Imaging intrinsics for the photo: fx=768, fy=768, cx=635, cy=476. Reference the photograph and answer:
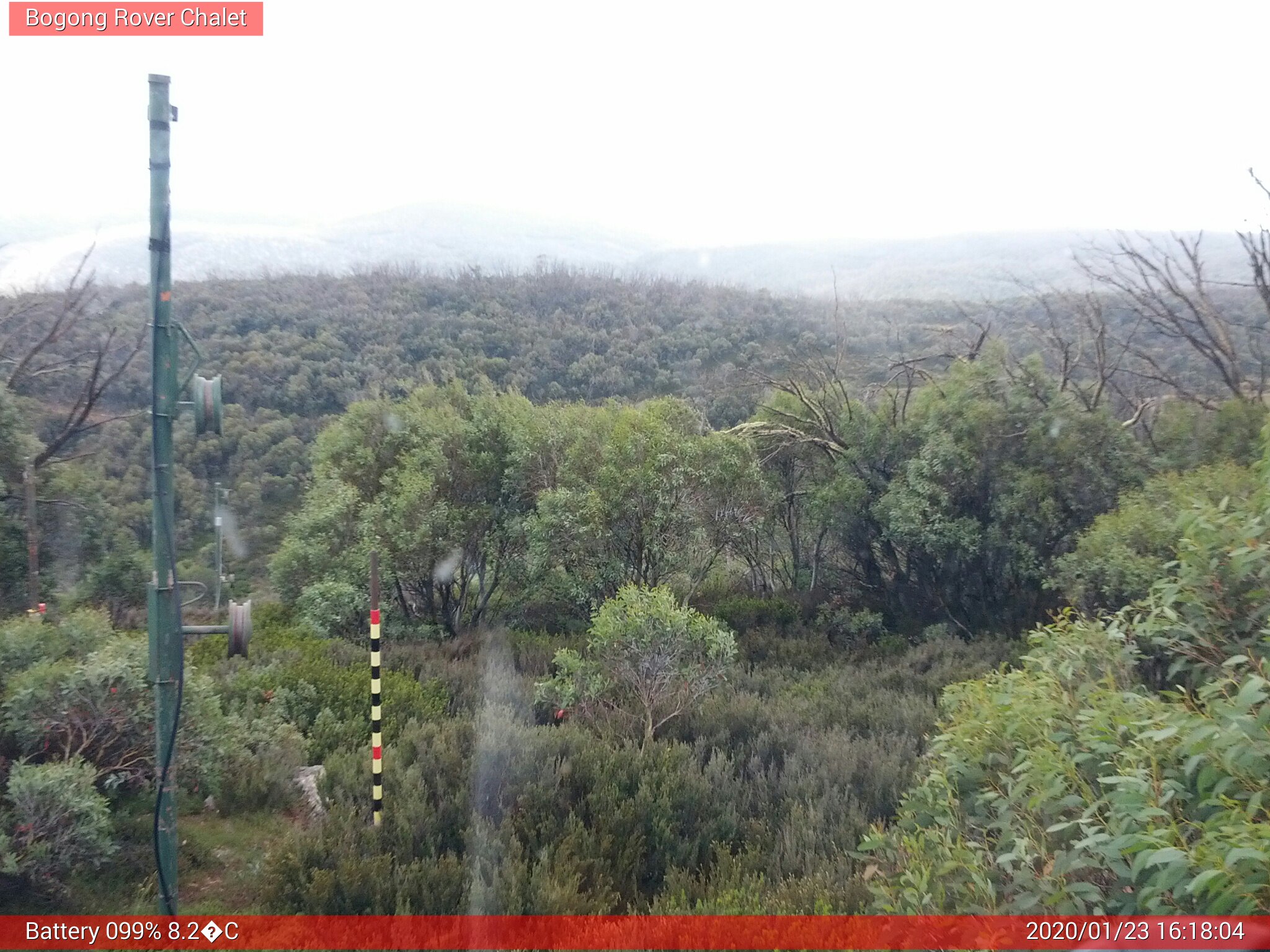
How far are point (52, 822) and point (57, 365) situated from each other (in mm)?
10817

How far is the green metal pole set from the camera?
3.81 metres

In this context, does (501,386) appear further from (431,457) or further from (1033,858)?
(1033,858)

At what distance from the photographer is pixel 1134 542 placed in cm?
945

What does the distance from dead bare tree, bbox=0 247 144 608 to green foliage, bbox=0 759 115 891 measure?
15.1 feet

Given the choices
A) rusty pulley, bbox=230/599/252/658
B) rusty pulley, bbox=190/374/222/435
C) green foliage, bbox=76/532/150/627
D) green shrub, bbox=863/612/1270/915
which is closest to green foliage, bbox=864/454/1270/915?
green shrub, bbox=863/612/1270/915

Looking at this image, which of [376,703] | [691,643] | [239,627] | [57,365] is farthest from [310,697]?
[57,365]

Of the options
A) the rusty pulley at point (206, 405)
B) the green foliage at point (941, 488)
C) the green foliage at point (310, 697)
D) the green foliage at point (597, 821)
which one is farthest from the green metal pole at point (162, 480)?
the green foliage at point (941, 488)

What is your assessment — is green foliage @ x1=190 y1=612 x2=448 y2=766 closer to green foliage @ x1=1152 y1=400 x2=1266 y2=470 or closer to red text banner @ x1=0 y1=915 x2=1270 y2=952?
red text banner @ x1=0 y1=915 x2=1270 y2=952

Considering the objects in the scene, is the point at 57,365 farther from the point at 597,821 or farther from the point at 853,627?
the point at 853,627

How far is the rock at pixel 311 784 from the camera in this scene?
5887 millimetres

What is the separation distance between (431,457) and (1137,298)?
1169 centimetres

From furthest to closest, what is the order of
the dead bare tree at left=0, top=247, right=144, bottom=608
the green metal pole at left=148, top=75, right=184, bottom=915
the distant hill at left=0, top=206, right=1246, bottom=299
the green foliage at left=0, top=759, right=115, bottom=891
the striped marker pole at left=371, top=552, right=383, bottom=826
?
the distant hill at left=0, top=206, right=1246, bottom=299 < the dead bare tree at left=0, top=247, right=144, bottom=608 < the striped marker pole at left=371, top=552, right=383, bottom=826 < the green foliage at left=0, top=759, right=115, bottom=891 < the green metal pole at left=148, top=75, right=184, bottom=915

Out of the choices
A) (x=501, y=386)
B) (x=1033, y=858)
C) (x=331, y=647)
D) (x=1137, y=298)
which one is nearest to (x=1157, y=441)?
(x=1137, y=298)

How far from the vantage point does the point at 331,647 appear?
10.0 m
